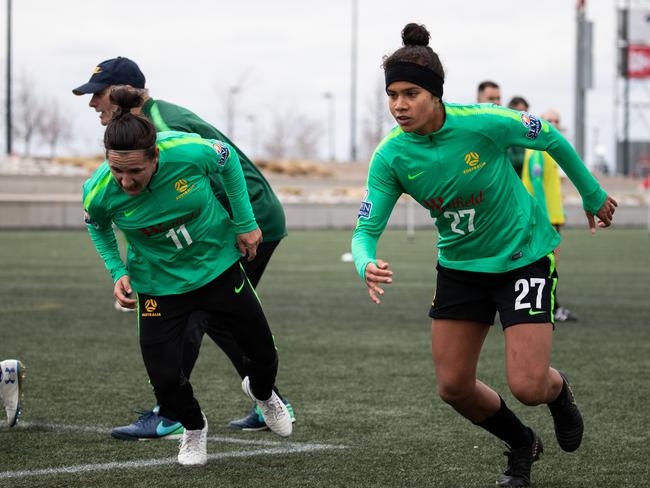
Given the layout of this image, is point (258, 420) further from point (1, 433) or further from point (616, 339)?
point (616, 339)

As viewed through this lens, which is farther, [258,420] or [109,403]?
[109,403]

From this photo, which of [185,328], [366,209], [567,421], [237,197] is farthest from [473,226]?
[185,328]

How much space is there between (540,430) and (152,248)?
266 centimetres

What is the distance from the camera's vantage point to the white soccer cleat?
645 cm

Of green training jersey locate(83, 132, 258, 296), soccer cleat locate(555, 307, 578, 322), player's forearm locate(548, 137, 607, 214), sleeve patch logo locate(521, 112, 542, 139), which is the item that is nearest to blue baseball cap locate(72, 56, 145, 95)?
green training jersey locate(83, 132, 258, 296)

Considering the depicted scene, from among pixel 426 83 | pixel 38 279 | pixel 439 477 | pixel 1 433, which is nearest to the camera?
pixel 426 83

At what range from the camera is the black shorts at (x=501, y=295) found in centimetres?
529

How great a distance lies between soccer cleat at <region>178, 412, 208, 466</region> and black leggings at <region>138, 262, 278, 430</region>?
0.14ft

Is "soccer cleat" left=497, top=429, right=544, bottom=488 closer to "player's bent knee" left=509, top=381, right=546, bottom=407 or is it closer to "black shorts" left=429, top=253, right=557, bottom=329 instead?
"player's bent knee" left=509, top=381, right=546, bottom=407

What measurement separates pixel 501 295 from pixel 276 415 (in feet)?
5.63

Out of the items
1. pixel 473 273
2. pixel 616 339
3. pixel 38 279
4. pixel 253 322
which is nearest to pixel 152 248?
pixel 253 322

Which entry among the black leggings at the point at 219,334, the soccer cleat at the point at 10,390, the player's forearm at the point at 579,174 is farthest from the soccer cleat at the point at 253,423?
the player's forearm at the point at 579,174

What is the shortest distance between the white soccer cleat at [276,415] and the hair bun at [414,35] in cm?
223

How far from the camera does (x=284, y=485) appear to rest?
5.46 m
